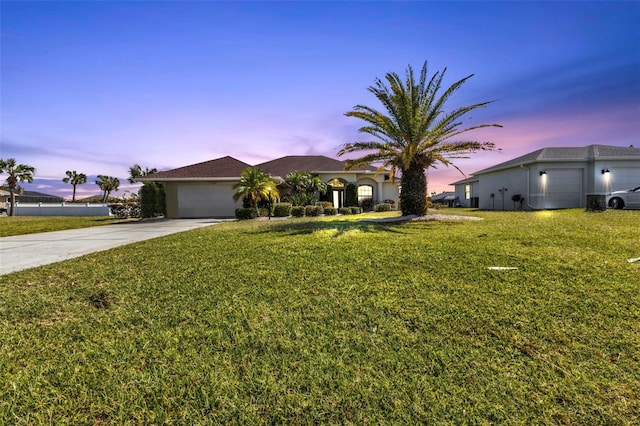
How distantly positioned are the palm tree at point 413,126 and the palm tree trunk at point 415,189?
5 centimetres

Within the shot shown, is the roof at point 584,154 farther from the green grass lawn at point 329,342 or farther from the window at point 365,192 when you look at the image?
the green grass lawn at point 329,342

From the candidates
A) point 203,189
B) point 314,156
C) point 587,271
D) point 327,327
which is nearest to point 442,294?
point 327,327

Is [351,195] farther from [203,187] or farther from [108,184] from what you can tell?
[108,184]

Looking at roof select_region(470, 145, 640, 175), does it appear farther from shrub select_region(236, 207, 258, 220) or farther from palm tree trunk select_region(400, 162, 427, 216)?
shrub select_region(236, 207, 258, 220)

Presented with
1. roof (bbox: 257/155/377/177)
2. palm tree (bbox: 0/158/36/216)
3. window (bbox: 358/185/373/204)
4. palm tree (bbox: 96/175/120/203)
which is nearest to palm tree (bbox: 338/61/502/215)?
roof (bbox: 257/155/377/177)

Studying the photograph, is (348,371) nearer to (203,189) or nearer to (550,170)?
(203,189)

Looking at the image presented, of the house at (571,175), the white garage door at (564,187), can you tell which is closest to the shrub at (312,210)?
the house at (571,175)

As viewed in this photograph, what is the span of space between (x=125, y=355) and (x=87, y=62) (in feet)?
38.1

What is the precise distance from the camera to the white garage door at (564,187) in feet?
67.9

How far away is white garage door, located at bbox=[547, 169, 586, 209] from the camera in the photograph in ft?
67.9

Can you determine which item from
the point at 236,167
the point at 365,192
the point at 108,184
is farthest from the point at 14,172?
the point at 365,192

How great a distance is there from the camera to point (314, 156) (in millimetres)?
32312

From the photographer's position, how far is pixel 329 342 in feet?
10.2

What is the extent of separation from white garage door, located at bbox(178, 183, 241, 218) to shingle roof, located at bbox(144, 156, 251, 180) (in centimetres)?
88
